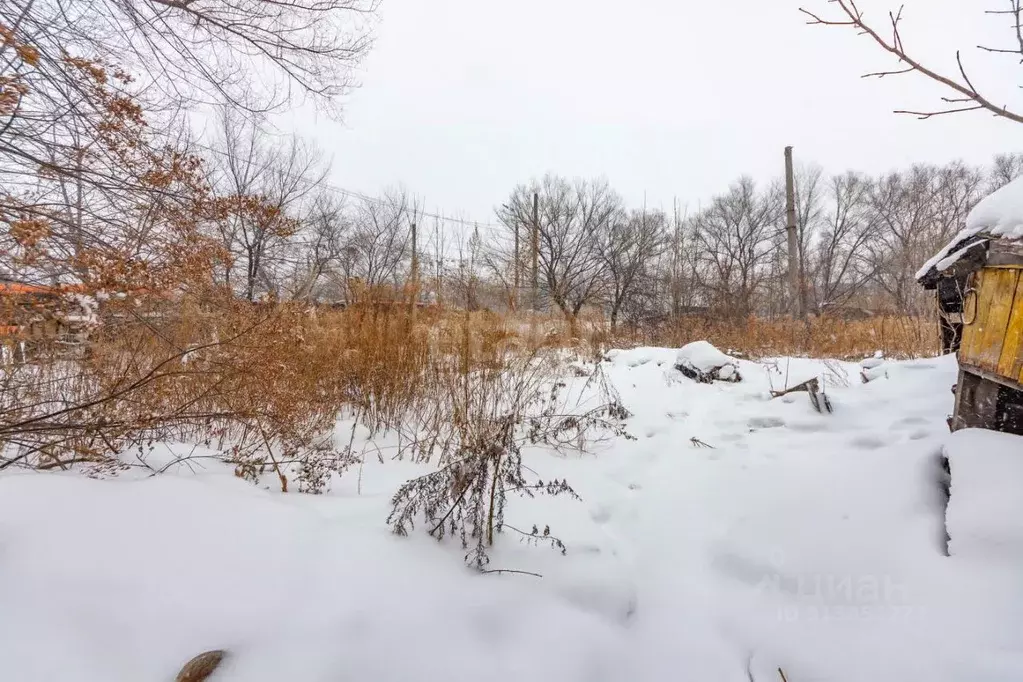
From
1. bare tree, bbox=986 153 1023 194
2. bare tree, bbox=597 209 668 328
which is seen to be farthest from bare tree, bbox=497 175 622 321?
bare tree, bbox=986 153 1023 194

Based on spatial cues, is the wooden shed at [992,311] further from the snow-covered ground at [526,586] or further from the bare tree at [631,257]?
the bare tree at [631,257]

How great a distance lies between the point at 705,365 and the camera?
4.53m

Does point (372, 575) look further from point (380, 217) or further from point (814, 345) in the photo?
point (380, 217)

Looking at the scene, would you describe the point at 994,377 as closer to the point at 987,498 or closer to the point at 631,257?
the point at 987,498

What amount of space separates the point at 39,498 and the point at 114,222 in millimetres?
1345

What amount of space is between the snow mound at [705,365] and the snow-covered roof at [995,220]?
2.29 meters

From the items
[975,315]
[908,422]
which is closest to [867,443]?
[908,422]

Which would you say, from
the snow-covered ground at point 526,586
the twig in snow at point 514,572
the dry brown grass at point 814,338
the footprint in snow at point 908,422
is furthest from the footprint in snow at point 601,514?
the dry brown grass at point 814,338

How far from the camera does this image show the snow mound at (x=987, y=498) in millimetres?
1291

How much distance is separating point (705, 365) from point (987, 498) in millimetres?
3201

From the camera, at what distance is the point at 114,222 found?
6.82ft

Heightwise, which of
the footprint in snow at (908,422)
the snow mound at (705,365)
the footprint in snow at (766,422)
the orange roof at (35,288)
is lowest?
the footprint in snow at (766,422)

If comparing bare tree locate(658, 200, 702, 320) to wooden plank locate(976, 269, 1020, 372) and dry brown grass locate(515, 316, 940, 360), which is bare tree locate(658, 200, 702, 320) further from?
wooden plank locate(976, 269, 1020, 372)

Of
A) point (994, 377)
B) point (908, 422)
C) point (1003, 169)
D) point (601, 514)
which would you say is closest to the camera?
point (994, 377)
